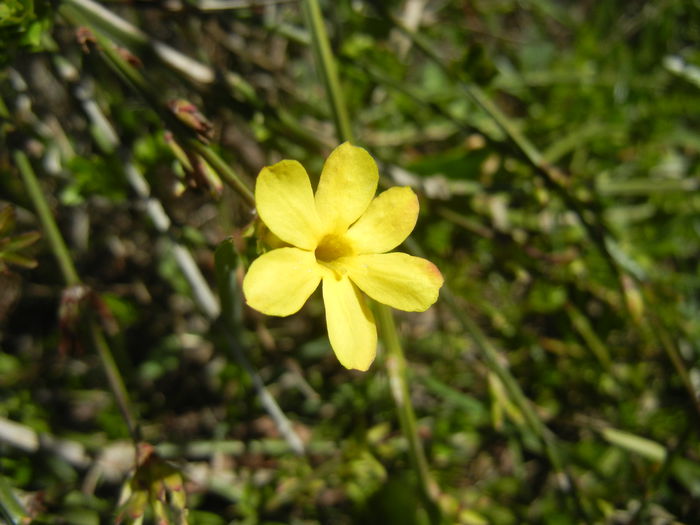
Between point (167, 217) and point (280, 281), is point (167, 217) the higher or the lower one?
the higher one

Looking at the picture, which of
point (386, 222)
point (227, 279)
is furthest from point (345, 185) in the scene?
point (227, 279)

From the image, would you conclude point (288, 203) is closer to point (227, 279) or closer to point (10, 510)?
point (227, 279)

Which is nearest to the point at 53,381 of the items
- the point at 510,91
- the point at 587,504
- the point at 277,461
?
the point at 277,461

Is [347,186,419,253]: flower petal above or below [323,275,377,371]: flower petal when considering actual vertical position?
above

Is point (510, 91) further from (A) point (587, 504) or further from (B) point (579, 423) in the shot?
(A) point (587, 504)

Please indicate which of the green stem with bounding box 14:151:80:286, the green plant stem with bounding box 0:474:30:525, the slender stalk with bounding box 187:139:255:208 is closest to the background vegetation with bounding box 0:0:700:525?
the green stem with bounding box 14:151:80:286

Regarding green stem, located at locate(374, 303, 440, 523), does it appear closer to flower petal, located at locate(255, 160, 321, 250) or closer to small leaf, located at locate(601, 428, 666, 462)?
flower petal, located at locate(255, 160, 321, 250)
